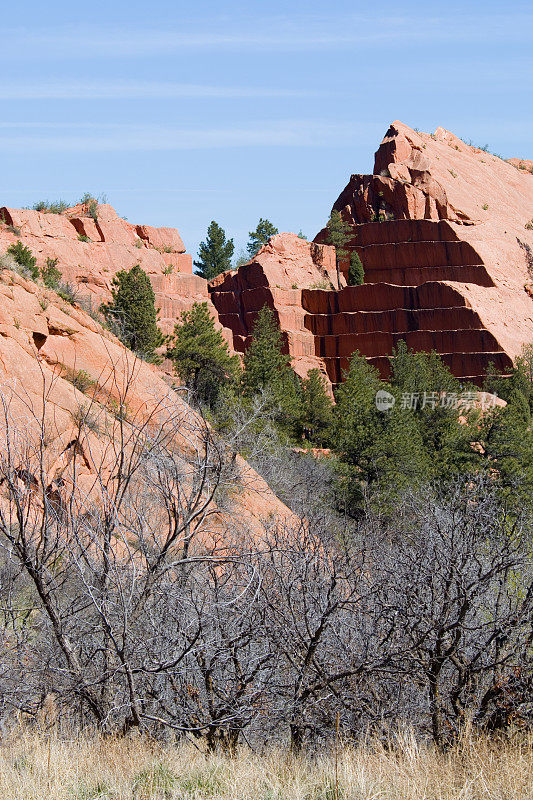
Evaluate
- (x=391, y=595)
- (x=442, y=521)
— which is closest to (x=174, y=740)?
(x=391, y=595)

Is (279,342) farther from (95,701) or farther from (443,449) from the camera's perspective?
(95,701)

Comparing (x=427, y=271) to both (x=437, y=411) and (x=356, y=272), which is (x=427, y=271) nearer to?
(x=356, y=272)

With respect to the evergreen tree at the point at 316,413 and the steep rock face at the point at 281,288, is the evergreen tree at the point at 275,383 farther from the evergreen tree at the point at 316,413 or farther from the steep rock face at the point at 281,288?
the steep rock face at the point at 281,288

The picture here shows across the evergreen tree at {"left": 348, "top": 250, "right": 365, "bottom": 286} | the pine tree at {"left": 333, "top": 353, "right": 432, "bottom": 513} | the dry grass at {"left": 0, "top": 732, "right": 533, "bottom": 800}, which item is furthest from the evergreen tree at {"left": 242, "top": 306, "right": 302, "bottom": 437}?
the dry grass at {"left": 0, "top": 732, "right": 533, "bottom": 800}

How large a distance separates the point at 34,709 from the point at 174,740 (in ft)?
4.18

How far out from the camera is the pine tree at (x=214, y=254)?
2844 inches

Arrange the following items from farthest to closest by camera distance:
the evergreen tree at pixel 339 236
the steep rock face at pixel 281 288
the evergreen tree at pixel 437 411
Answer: the evergreen tree at pixel 339 236
the steep rock face at pixel 281 288
the evergreen tree at pixel 437 411

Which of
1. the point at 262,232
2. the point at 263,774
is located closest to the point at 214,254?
the point at 262,232

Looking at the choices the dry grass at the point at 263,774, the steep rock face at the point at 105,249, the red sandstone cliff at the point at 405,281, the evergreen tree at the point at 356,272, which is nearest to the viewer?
the dry grass at the point at 263,774

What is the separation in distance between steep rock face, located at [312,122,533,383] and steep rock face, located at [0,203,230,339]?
10.1 m

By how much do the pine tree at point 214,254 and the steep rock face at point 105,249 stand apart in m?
8.53

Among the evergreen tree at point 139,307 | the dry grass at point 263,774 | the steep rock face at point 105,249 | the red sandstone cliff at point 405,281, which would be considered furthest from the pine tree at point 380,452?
the dry grass at point 263,774

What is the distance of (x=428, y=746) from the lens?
6578mm

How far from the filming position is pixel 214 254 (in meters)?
72.6
